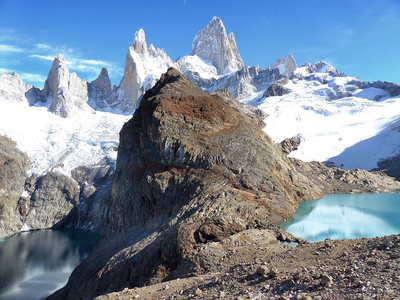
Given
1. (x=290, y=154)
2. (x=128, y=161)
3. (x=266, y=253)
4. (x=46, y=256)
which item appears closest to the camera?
(x=266, y=253)

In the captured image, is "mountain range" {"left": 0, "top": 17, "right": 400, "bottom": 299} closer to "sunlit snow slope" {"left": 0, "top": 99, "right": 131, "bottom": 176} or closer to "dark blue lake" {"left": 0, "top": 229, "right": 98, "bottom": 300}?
"sunlit snow slope" {"left": 0, "top": 99, "right": 131, "bottom": 176}

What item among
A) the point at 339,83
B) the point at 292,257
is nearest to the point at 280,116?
the point at 339,83

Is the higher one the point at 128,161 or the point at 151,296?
the point at 128,161

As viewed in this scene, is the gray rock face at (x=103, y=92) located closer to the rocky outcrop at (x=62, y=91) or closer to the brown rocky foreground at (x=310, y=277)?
the rocky outcrop at (x=62, y=91)

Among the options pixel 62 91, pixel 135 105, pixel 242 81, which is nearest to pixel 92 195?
pixel 62 91

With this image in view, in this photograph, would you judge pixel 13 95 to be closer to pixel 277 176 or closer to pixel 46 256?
pixel 46 256

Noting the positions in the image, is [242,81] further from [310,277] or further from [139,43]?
[310,277]

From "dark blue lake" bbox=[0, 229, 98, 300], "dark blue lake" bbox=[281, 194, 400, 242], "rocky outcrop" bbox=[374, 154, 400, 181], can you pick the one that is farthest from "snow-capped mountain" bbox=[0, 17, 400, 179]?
"dark blue lake" bbox=[281, 194, 400, 242]
